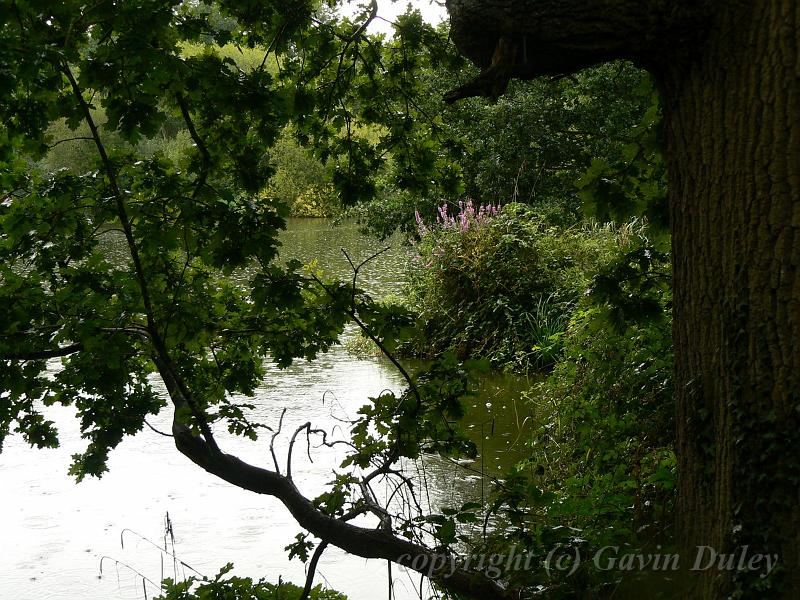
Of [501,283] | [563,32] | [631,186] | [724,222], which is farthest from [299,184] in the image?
[724,222]

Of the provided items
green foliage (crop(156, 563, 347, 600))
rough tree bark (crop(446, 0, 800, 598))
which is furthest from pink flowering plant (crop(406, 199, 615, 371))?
rough tree bark (crop(446, 0, 800, 598))

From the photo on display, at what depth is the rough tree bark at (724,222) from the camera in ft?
7.27

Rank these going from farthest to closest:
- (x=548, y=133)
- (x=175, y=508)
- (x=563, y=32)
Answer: (x=548, y=133)
(x=175, y=508)
(x=563, y=32)

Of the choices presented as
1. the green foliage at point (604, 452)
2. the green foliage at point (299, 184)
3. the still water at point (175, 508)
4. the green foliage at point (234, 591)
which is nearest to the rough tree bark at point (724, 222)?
the green foliage at point (604, 452)

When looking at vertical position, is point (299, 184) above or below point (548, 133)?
above

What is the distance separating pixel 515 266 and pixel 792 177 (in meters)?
6.38

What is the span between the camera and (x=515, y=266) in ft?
28.2

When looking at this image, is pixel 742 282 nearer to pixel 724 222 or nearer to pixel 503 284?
pixel 724 222

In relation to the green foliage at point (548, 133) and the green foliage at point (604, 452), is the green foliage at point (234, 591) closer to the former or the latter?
the green foliage at point (604, 452)

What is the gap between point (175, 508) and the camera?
5457 mm

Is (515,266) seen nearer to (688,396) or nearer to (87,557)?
(87,557)

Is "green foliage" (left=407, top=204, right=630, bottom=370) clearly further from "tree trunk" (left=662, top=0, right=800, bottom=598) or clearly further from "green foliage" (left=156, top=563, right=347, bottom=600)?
"tree trunk" (left=662, top=0, right=800, bottom=598)

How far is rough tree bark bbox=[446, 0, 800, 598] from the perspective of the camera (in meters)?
2.22

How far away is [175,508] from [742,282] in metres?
4.18
